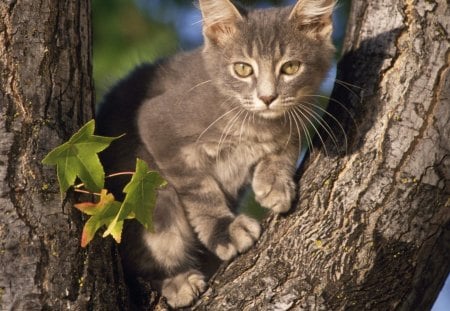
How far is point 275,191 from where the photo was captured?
2576 mm

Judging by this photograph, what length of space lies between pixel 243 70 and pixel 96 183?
1.10 metres

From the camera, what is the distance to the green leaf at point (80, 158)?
1993 millimetres

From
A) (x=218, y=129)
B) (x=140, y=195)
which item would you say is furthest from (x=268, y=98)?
(x=140, y=195)

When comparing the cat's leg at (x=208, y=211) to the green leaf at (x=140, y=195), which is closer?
the green leaf at (x=140, y=195)

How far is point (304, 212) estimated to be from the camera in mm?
2402

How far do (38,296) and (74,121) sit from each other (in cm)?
58

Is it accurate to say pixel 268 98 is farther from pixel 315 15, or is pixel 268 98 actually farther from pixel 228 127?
pixel 315 15

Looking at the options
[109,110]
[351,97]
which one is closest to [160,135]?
[109,110]

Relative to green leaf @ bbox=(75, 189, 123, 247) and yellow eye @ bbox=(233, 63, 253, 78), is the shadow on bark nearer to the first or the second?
yellow eye @ bbox=(233, 63, 253, 78)

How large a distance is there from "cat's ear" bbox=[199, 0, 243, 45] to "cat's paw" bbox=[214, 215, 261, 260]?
2.76 ft

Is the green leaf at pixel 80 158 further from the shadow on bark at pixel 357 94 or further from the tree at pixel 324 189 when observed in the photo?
the shadow on bark at pixel 357 94

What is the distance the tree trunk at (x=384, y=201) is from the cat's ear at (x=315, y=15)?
497 millimetres

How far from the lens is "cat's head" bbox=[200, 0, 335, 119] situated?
111 inches

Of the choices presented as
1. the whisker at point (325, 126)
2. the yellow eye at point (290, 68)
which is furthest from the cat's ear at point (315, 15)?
the whisker at point (325, 126)
